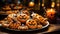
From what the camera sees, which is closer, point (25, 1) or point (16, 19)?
point (16, 19)

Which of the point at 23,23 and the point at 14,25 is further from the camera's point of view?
the point at 23,23

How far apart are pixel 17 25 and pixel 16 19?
0.11m

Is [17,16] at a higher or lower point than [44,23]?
higher

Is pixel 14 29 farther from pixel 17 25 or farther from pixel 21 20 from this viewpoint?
pixel 21 20

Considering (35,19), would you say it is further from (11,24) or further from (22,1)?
(22,1)

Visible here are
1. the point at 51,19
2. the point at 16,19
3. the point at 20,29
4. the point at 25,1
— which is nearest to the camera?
the point at 20,29

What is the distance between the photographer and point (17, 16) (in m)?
1.61

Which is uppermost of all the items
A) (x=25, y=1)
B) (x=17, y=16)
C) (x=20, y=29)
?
(x=25, y=1)

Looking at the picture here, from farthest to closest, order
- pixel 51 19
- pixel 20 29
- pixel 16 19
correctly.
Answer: pixel 51 19 → pixel 16 19 → pixel 20 29

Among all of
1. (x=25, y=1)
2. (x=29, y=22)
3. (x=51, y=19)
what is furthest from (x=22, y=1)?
(x=29, y=22)

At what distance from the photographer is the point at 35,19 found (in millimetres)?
1638

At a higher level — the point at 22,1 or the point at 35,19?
the point at 22,1

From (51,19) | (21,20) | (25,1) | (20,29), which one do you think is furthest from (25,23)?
(25,1)

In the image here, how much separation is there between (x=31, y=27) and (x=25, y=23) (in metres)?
0.14
